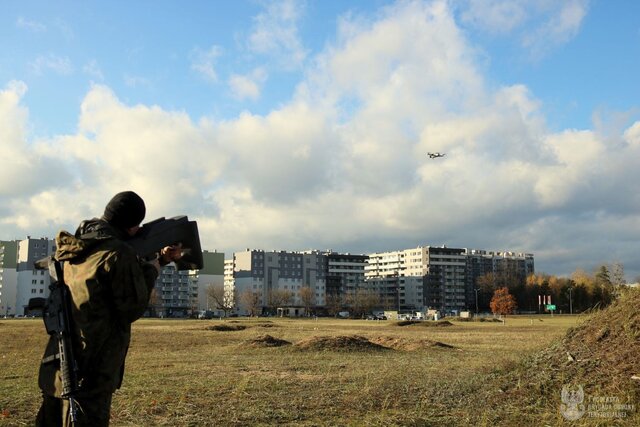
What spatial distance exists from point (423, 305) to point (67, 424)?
200 m

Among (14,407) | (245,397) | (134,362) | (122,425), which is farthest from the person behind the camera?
(134,362)

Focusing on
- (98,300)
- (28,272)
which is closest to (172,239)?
(98,300)

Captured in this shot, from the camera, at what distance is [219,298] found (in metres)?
150

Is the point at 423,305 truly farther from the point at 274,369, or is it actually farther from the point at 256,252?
the point at 274,369

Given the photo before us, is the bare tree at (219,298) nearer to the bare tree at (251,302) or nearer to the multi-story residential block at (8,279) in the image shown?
the bare tree at (251,302)

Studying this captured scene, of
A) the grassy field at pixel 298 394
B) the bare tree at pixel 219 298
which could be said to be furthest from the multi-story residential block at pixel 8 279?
the grassy field at pixel 298 394

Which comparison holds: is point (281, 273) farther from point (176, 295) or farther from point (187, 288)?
point (176, 295)

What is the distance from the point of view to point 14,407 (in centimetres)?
937

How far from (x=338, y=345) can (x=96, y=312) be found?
20.6 meters

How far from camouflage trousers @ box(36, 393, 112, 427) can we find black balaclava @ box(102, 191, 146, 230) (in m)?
1.21

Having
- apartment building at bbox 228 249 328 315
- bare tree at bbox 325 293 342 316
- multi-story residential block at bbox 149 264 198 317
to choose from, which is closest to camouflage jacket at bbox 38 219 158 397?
bare tree at bbox 325 293 342 316

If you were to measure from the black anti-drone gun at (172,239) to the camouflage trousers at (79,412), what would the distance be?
3.49 feet

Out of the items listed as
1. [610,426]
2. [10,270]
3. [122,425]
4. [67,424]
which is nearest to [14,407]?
[122,425]

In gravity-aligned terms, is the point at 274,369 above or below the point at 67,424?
below
